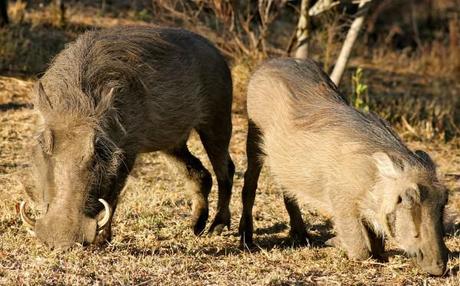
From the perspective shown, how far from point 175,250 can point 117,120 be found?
29.5 inches

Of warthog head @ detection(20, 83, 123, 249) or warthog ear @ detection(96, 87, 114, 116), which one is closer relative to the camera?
warthog head @ detection(20, 83, 123, 249)

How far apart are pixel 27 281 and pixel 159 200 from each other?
2.14 meters

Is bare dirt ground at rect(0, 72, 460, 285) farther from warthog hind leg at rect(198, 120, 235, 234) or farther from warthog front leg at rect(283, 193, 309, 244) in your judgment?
warthog hind leg at rect(198, 120, 235, 234)

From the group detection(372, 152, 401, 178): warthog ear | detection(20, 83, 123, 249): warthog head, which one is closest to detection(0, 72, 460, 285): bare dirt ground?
detection(20, 83, 123, 249): warthog head

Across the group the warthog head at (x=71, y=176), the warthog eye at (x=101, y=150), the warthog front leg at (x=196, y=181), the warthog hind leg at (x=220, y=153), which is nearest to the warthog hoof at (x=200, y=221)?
the warthog front leg at (x=196, y=181)

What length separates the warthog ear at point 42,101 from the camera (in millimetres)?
4207

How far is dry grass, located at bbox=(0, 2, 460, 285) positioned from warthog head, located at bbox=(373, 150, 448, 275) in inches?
5.5

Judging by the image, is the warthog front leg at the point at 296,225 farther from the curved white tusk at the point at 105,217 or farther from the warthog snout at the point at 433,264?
the curved white tusk at the point at 105,217

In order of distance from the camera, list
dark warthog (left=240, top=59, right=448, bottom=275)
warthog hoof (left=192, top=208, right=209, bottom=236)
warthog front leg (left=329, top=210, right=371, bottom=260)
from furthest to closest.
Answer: warthog hoof (left=192, top=208, right=209, bottom=236) < warthog front leg (left=329, top=210, right=371, bottom=260) < dark warthog (left=240, top=59, right=448, bottom=275)

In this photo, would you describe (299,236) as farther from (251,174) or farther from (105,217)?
(105,217)

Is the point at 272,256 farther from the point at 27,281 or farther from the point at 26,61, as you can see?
the point at 26,61

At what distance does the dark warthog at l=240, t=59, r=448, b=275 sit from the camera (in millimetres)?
4070

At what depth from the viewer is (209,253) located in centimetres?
453

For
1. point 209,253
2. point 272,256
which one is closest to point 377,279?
point 272,256
